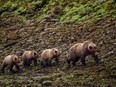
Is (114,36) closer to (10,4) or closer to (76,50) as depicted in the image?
(76,50)

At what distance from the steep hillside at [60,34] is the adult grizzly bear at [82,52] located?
33 centimetres

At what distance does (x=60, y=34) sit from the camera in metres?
20.7

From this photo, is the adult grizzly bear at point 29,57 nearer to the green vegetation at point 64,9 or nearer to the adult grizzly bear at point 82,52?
the adult grizzly bear at point 82,52

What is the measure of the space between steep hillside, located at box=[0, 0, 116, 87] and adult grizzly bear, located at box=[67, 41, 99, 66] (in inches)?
12.9

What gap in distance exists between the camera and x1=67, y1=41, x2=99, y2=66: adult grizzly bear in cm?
1443

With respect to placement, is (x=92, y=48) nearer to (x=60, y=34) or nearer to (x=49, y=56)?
(x=49, y=56)

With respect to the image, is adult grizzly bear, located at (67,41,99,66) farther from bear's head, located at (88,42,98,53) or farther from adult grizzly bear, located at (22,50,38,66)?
adult grizzly bear, located at (22,50,38,66)

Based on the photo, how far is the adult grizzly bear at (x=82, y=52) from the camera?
47.3ft

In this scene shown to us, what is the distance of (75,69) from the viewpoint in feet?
47.1

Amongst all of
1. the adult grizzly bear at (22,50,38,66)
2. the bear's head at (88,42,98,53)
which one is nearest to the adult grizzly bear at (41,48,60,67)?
the adult grizzly bear at (22,50,38,66)

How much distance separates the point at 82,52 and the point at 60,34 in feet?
19.9

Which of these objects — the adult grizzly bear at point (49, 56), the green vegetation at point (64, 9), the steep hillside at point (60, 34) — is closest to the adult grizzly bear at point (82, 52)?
the steep hillside at point (60, 34)

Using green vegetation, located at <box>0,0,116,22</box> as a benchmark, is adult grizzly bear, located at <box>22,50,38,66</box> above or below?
below

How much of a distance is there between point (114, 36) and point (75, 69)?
4.10 m
